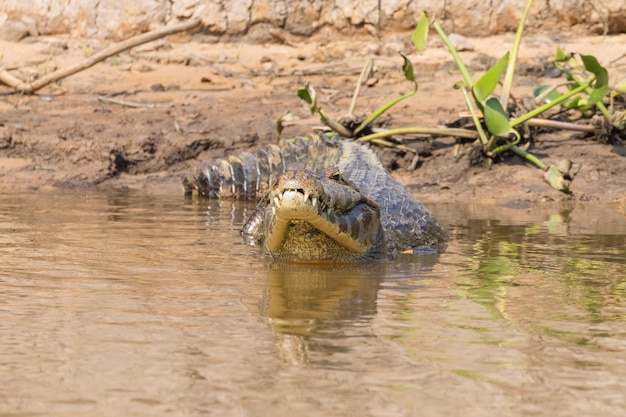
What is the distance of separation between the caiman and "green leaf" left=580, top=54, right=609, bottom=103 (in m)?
1.81

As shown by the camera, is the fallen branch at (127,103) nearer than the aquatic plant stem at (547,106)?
No

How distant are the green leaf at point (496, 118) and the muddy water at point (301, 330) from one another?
2383 millimetres

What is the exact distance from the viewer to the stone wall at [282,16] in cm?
1312

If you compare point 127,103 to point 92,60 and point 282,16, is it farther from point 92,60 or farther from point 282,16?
point 282,16

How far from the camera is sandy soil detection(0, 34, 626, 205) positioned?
8.66 m

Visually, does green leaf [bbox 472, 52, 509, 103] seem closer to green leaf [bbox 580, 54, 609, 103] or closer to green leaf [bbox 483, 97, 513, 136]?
green leaf [bbox 483, 97, 513, 136]

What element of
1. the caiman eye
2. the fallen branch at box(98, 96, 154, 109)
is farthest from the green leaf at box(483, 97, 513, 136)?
the fallen branch at box(98, 96, 154, 109)

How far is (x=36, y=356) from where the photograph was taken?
9.48ft

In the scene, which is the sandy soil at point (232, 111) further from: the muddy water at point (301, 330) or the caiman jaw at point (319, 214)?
the caiman jaw at point (319, 214)

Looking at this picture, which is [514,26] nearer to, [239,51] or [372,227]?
[239,51]

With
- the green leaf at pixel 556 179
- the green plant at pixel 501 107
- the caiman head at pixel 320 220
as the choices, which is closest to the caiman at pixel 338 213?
the caiman head at pixel 320 220

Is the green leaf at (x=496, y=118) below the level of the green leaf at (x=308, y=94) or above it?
below

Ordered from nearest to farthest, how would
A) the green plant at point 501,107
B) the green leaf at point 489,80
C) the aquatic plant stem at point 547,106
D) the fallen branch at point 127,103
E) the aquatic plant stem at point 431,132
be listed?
the green leaf at point 489,80, the green plant at point 501,107, the aquatic plant stem at point 547,106, the aquatic plant stem at point 431,132, the fallen branch at point 127,103

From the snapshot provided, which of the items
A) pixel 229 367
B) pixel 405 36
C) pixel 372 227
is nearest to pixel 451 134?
pixel 372 227
